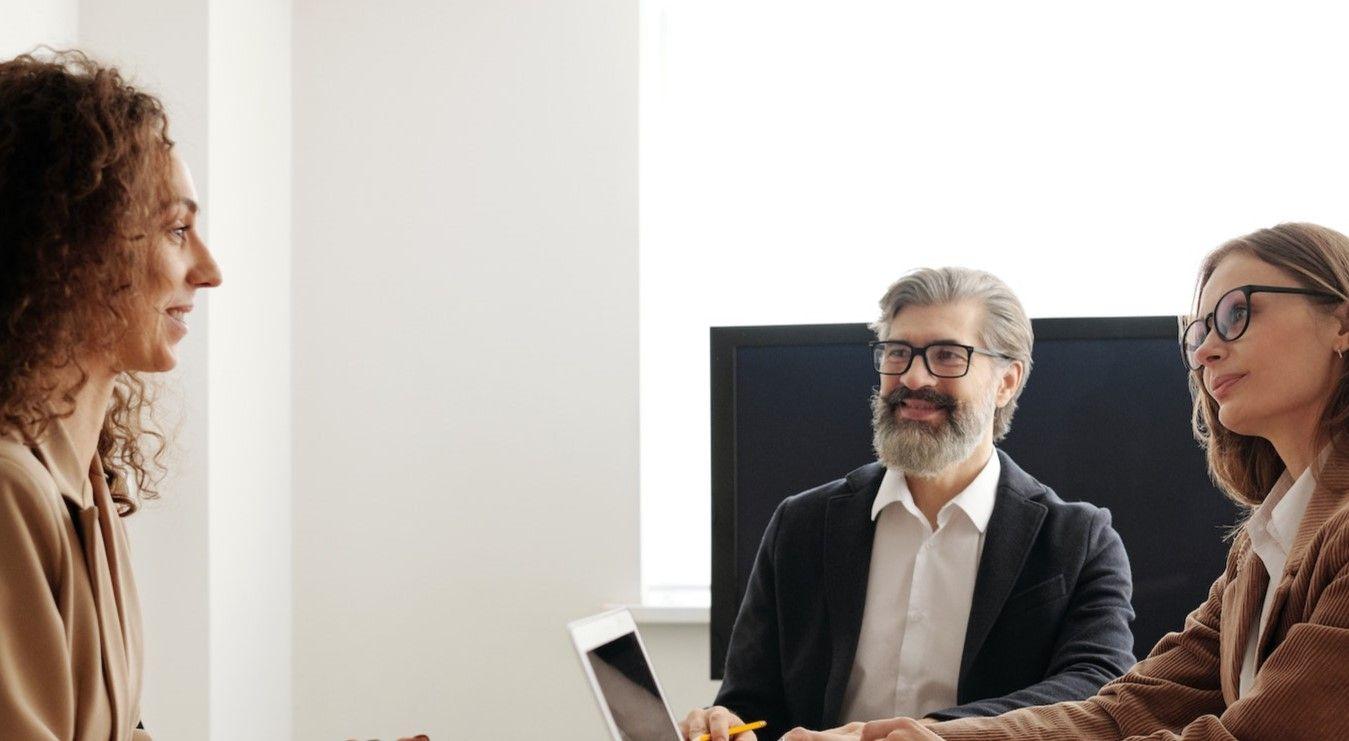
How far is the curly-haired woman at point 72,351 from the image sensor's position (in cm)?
149

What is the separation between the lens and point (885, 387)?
2691 millimetres

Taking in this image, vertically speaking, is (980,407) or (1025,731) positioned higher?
(980,407)

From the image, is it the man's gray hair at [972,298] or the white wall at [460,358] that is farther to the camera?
the white wall at [460,358]

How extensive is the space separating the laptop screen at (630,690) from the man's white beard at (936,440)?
0.69 meters

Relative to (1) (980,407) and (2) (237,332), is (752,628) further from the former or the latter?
(2) (237,332)

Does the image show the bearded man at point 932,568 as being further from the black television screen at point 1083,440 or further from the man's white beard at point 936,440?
the black television screen at point 1083,440

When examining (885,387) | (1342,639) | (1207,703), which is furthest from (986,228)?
(1342,639)

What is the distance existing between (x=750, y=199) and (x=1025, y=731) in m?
2.30

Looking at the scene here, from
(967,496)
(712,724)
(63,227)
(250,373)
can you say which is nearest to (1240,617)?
(967,496)

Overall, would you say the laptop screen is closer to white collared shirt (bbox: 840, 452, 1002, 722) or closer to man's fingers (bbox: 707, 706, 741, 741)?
man's fingers (bbox: 707, 706, 741, 741)

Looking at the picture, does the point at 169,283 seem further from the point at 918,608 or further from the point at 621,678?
the point at 918,608

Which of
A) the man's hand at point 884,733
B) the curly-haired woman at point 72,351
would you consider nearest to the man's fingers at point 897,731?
the man's hand at point 884,733

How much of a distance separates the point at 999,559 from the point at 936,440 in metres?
0.25

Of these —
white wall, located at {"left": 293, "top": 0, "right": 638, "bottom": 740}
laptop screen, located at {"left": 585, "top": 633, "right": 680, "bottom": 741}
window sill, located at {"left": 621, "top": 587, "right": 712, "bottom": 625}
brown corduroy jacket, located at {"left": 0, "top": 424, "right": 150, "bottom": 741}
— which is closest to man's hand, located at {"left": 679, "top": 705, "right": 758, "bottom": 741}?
laptop screen, located at {"left": 585, "top": 633, "right": 680, "bottom": 741}
